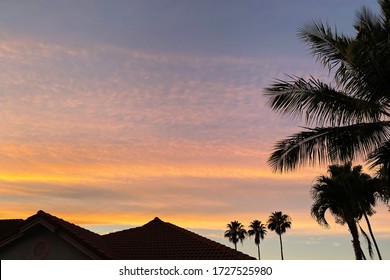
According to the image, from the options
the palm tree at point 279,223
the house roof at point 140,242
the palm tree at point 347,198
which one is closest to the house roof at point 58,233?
the house roof at point 140,242

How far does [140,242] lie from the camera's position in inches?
802

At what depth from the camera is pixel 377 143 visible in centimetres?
1312

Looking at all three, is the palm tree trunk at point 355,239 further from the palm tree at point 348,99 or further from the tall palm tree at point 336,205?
the palm tree at point 348,99

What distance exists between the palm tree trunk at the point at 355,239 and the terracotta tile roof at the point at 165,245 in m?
19.2

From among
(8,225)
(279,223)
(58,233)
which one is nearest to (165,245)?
(58,233)

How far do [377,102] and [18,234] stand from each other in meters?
15.0

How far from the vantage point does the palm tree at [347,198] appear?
33.7 metres

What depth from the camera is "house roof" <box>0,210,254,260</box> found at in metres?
16.8

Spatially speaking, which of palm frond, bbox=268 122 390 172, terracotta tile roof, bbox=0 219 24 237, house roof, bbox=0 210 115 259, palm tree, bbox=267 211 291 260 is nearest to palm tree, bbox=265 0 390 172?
palm frond, bbox=268 122 390 172

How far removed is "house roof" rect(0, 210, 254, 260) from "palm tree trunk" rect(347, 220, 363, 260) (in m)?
19.1

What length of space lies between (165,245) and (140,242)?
1593mm

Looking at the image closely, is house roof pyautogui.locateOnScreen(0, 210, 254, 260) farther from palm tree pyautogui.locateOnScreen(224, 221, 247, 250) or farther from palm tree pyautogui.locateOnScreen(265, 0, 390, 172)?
palm tree pyautogui.locateOnScreen(224, 221, 247, 250)
